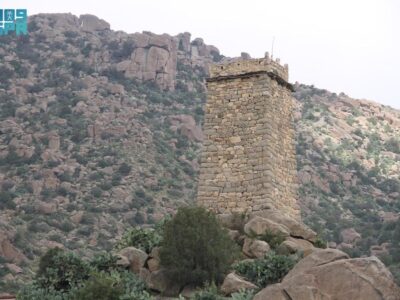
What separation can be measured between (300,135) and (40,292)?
49.1 metres

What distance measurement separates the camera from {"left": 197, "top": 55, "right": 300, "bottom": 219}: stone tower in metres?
23.5

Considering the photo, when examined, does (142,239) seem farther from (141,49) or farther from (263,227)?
(141,49)

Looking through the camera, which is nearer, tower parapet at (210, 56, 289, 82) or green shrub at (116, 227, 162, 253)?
green shrub at (116, 227, 162, 253)

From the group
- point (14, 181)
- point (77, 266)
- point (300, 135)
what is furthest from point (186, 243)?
point (300, 135)

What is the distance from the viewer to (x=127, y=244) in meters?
23.7

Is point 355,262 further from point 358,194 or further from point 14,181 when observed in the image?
point 358,194

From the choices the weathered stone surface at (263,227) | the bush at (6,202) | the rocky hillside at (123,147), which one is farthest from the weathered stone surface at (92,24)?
the weathered stone surface at (263,227)

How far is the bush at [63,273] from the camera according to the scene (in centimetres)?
2134

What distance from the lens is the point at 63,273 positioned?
21.6 m

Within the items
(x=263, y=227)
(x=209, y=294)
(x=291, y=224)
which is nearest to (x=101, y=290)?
(x=209, y=294)

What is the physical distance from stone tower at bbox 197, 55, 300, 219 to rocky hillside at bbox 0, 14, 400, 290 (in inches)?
672

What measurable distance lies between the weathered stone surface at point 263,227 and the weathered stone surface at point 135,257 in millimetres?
3155

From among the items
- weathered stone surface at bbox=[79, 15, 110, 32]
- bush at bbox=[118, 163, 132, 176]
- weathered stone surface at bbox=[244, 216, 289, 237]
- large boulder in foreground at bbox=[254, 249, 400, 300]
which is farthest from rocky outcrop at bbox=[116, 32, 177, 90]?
large boulder in foreground at bbox=[254, 249, 400, 300]

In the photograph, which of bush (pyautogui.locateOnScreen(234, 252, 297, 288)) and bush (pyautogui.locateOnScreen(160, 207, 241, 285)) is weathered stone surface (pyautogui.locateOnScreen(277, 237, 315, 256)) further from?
bush (pyautogui.locateOnScreen(160, 207, 241, 285))
